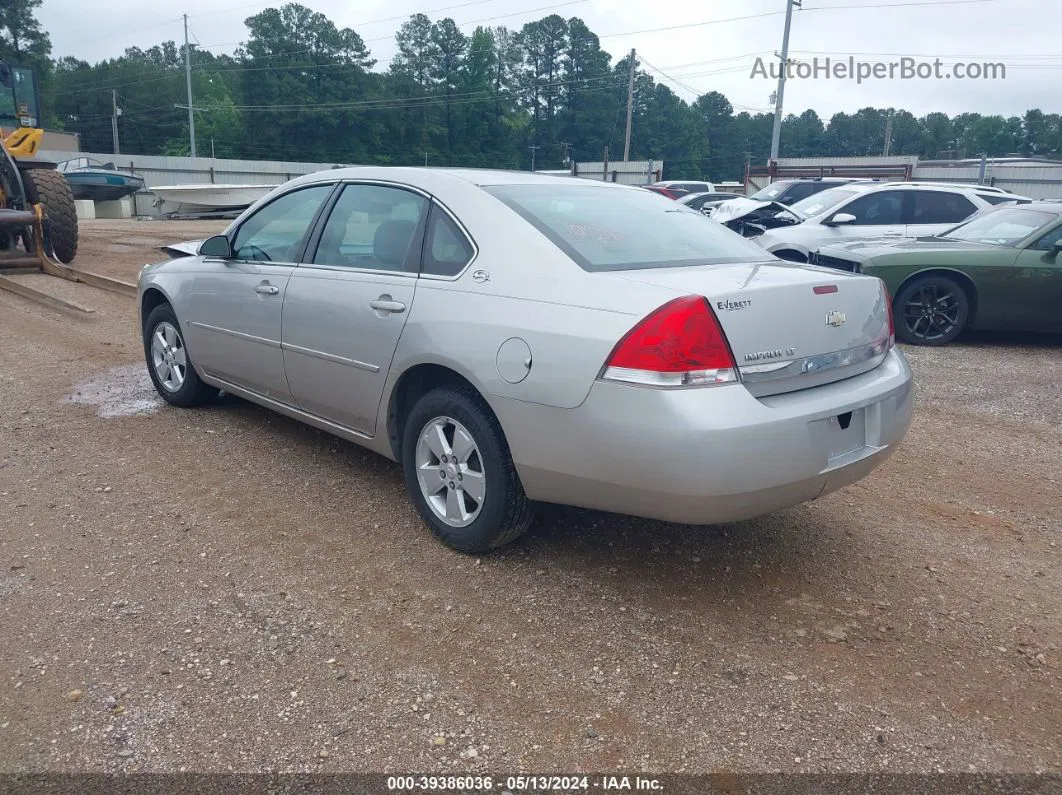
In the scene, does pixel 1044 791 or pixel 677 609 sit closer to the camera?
pixel 1044 791

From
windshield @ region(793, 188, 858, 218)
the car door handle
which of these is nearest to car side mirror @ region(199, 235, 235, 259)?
the car door handle

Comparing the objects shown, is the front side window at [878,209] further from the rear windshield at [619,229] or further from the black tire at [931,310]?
the rear windshield at [619,229]

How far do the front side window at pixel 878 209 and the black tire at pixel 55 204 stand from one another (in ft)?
34.0

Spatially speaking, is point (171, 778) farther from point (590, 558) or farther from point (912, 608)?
point (912, 608)

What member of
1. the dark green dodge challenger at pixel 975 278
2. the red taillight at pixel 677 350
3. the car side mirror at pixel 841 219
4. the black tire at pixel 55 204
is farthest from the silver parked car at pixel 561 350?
the black tire at pixel 55 204

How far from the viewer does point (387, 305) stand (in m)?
3.72

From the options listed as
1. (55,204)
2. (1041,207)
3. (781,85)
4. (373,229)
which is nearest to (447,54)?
(781,85)

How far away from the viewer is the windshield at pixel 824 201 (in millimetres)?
10875

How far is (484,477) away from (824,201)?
31.9 ft

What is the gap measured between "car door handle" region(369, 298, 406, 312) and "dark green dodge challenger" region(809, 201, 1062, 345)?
19.3ft

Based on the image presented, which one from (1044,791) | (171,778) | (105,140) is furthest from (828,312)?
(105,140)

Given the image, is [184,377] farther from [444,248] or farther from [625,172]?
[625,172]

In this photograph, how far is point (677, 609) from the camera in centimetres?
321

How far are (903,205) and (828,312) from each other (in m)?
8.46
